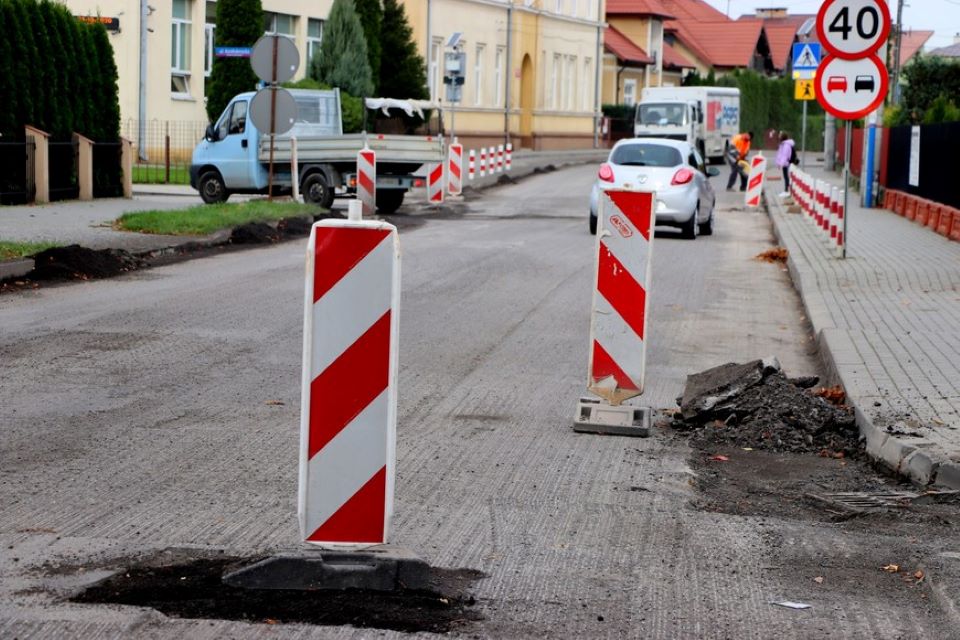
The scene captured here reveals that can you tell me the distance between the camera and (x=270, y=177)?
25.4 metres

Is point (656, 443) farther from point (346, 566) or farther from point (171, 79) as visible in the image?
point (171, 79)

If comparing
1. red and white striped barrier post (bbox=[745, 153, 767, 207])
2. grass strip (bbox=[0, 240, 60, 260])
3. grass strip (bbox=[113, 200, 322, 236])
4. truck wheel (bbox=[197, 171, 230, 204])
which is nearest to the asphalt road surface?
grass strip (bbox=[0, 240, 60, 260])

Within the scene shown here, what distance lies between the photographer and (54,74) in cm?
2688

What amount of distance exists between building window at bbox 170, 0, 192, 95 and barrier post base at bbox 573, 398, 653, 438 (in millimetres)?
33680

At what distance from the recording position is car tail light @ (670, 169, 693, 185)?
23453 millimetres

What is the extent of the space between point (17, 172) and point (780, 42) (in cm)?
9309

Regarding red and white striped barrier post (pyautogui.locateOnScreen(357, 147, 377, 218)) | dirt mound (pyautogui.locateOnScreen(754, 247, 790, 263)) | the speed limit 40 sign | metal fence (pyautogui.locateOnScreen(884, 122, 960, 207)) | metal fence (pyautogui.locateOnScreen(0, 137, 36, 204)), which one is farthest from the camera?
red and white striped barrier post (pyautogui.locateOnScreen(357, 147, 377, 218))

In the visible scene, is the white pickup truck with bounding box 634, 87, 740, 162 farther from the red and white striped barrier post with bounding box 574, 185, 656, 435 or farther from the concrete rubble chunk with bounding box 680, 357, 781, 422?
the red and white striped barrier post with bounding box 574, 185, 656, 435

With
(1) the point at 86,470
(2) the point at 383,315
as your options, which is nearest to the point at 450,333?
(1) the point at 86,470

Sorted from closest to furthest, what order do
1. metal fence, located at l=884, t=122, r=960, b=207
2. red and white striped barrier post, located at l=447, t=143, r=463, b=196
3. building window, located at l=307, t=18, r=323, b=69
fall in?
metal fence, located at l=884, t=122, r=960, b=207 < red and white striped barrier post, located at l=447, t=143, r=463, b=196 < building window, located at l=307, t=18, r=323, b=69

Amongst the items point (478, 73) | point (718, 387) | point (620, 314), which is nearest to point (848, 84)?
point (718, 387)

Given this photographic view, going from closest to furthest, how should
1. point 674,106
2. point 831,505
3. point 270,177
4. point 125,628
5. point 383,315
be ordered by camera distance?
point 125,628 < point 383,315 < point 831,505 < point 270,177 < point 674,106

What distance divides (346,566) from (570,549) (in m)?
1.03

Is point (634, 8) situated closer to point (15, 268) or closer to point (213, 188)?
point (213, 188)
